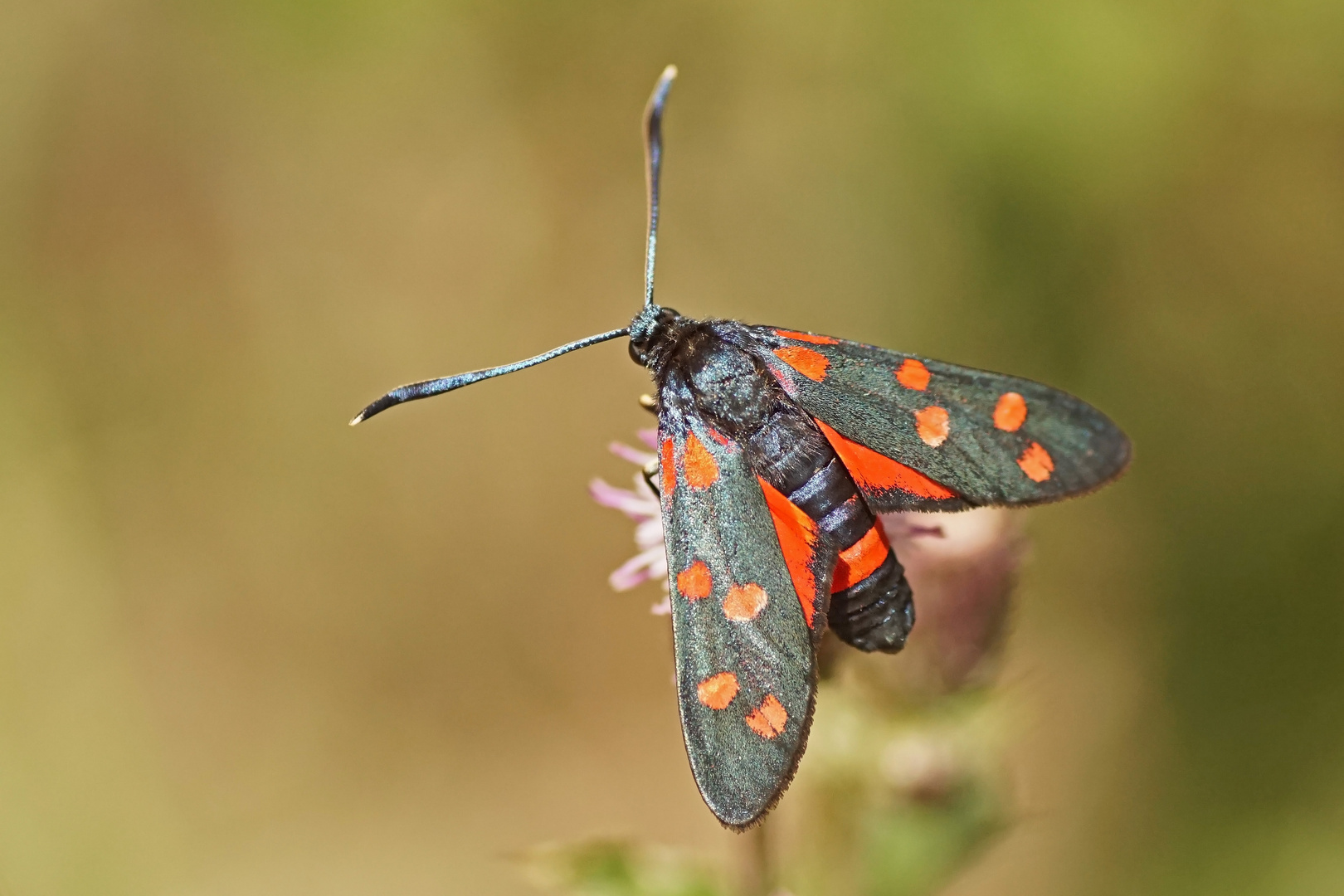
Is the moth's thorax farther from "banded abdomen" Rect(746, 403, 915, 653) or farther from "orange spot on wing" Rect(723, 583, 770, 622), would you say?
"orange spot on wing" Rect(723, 583, 770, 622)

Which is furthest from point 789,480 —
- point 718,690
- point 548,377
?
point 548,377

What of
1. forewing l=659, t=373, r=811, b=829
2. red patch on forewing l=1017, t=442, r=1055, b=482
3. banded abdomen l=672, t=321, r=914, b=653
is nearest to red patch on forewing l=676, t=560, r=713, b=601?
forewing l=659, t=373, r=811, b=829

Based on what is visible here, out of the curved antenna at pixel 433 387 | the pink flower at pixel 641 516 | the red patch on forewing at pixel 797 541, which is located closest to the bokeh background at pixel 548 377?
the pink flower at pixel 641 516

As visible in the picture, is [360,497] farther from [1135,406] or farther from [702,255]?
[1135,406]

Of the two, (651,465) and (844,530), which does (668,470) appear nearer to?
(651,465)

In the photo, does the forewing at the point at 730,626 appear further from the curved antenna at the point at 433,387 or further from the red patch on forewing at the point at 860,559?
the curved antenna at the point at 433,387
